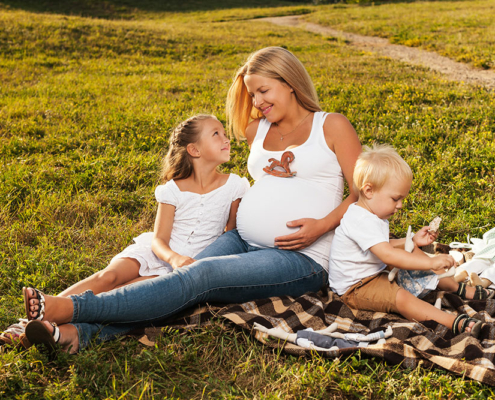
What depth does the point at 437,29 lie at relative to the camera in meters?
17.8

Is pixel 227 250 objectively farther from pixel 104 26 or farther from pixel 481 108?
pixel 104 26

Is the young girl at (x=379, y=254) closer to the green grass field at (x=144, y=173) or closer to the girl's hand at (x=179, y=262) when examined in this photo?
the green grass field at (x=144, y=173)

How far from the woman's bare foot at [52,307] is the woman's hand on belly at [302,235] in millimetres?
1398

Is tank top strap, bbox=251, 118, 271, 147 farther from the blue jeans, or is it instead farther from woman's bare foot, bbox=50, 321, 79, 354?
woman's bare foot, bbox=50, 321, 79, 354

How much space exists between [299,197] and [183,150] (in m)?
1.02

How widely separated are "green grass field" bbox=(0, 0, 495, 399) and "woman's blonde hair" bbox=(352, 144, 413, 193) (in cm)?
111

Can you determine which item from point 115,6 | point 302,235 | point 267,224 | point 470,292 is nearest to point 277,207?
point 267,224

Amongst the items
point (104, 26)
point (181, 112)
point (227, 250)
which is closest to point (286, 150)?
point (227, 250)

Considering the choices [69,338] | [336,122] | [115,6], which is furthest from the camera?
[115,6]

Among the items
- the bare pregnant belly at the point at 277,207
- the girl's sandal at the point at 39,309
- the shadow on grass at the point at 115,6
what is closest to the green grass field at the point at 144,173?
the girl's sandal at the point at 39,309

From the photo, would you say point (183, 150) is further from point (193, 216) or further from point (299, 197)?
point (299, 197)

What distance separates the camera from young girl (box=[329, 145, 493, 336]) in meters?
2.89

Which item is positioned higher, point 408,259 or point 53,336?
point 408,259

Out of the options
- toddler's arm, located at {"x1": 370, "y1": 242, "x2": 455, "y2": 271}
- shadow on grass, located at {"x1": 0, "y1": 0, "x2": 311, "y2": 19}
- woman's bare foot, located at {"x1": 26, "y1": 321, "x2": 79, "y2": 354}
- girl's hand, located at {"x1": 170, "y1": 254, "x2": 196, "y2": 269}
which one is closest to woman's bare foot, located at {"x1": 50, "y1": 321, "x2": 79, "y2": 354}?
woman's bare foot, located at {"x1": 26, "y1": 321, "x2": 79, "y2": 354}
